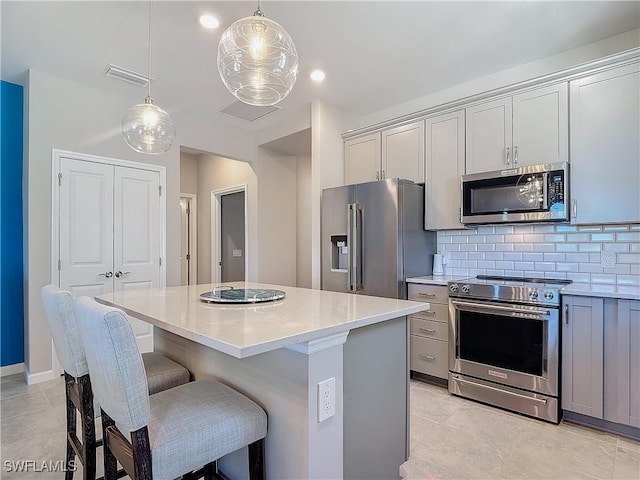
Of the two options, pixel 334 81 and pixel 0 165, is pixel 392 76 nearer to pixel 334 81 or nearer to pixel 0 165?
pixel 334 81

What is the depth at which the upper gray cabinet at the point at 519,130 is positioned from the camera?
2.72 meters

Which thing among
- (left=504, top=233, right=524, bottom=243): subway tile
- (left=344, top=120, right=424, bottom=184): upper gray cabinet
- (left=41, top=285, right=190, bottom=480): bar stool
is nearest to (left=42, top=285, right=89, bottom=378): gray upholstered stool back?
(left=41, top=285, right=190, bottom=480): bar stool

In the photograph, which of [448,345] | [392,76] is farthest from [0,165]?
[448,345]

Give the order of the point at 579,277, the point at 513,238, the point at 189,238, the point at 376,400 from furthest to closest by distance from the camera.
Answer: the point at 189,238 < the point at 513,238 < the point at 579,277 < the point at 376,400

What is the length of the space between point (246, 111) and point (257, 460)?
3.90 metres

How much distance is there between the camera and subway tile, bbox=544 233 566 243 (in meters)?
2.93

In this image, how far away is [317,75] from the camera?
3.36m

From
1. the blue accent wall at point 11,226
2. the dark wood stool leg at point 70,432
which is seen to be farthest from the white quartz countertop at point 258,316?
the blue accent wall at point 11,226

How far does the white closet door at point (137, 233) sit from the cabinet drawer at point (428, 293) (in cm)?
285

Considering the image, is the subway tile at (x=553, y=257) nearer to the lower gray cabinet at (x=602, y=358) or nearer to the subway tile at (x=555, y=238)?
the subway tile at (x=555, y=238)

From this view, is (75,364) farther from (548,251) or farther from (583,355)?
(548,251)

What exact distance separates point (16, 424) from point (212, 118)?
3.59 meters

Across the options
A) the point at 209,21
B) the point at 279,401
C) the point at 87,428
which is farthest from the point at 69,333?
the point at 209,21

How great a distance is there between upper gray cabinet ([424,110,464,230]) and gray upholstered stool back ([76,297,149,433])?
9.68 feet
